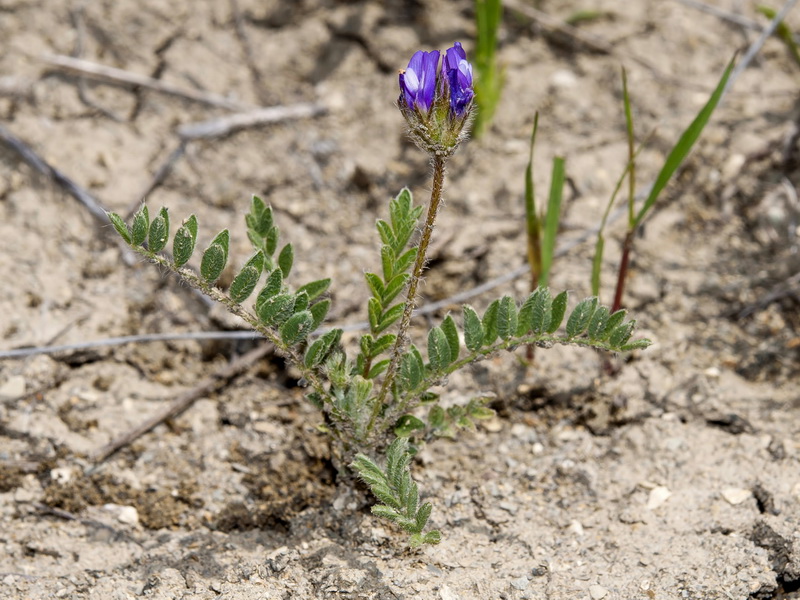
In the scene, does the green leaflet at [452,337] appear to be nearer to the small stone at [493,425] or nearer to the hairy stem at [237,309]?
the hairy stem at [237,309]

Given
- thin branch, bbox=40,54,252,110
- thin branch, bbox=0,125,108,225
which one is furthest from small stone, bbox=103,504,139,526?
thin branch, bbox=40,54,252,110

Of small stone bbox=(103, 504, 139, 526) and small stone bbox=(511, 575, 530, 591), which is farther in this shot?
small stone bbox=(103, 504, 139, 526)

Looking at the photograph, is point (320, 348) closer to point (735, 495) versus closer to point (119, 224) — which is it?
point (119, 224)

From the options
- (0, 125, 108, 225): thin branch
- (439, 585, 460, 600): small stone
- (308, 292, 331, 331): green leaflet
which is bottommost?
(439, 585, 460, 600): small stone

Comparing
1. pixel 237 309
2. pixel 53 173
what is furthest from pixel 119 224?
pixel 53 173

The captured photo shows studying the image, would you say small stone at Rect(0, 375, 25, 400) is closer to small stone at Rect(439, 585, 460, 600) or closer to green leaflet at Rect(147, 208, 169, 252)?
green leaflet at Rect(147, 208, 169, 252)

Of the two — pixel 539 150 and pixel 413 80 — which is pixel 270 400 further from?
pixel 539 150

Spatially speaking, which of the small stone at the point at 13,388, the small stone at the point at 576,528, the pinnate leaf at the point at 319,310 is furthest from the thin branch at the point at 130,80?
the small stone at the point at 576,528

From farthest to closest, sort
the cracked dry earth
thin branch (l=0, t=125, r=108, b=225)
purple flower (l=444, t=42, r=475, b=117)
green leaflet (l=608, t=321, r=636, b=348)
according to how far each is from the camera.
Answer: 1. thin branch (l=0, t=125, r=108, b=225)
2. the cracked dry earth
3. green leaflet (l=608, t=321, r=636, b=348)
4. purple flower (l=444, t=42, r=475, b=117)
